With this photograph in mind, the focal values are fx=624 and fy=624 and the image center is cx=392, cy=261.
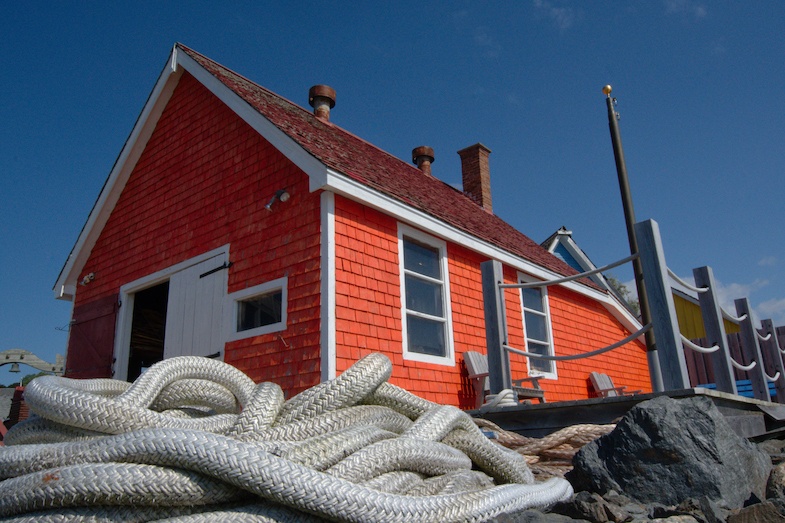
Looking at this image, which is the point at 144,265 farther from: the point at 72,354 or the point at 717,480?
the point at 717,480

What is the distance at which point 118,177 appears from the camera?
9859mm

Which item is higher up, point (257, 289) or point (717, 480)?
point (257, 289)

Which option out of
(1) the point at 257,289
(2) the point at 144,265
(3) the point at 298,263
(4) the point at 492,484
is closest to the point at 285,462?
(4) the point at 492,484

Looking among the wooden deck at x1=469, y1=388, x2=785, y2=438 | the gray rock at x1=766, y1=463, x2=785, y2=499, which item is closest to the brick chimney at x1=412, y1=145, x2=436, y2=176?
the wooden deck at x1=469, y1=388, x2=785, y2=438

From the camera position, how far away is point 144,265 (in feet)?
29.9

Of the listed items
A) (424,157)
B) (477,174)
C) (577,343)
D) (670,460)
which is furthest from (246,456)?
(477,174)

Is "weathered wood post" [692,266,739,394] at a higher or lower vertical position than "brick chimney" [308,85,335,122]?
lower

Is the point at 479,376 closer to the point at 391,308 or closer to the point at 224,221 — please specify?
the point at 391,308

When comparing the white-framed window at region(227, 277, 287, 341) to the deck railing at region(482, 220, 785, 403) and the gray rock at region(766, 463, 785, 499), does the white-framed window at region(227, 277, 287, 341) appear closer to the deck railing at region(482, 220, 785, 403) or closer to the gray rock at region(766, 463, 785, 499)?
the deck railing at region(482, 220, 785, 403)

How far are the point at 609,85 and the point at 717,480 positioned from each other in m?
7.65

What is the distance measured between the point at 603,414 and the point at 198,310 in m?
5.44

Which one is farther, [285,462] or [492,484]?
[492,484]

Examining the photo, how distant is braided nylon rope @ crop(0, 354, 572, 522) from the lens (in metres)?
1.60

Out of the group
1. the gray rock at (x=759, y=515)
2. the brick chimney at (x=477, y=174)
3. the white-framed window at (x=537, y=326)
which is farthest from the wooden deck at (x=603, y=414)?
the brick chimney at (x=477, y=174)
